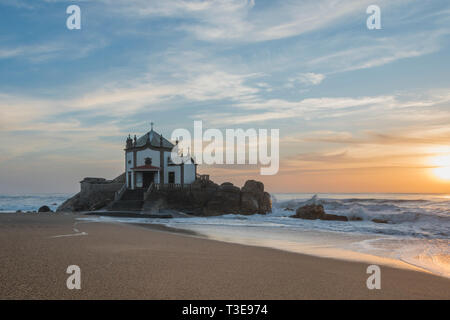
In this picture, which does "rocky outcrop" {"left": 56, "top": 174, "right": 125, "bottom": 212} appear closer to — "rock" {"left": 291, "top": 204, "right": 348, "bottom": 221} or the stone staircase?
the stone staircase

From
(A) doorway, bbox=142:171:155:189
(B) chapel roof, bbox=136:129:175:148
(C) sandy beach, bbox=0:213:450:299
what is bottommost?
(C) sandy beach, bbox=0:213:450:299

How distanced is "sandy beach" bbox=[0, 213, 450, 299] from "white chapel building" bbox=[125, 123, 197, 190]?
31.7 m

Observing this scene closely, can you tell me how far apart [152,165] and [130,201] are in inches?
307

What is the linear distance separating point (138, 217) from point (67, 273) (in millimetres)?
21849

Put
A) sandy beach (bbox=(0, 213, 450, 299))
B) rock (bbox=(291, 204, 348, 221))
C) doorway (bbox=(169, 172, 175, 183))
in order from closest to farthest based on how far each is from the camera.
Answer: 1. sandy beach (bbox=(0, 213, 450, 299))
2. rock (bbox=(291, 204, 348, 221))
3. doorway (bbox=(169, 172, 175, 183))

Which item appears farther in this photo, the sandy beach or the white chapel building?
the white chapel building

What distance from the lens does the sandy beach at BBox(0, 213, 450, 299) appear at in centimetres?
613

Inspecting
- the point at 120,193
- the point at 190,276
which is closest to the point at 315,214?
the point at 120,193

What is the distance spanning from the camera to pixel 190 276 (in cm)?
733

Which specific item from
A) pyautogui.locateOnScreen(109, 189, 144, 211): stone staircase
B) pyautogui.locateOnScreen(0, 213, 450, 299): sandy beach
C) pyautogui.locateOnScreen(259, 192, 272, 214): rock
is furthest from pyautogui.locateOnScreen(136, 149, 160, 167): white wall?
pyautogui.locateOnScreen(0, 213, 450, 299): sandy beach

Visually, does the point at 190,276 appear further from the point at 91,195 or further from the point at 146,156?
the point at 91,195

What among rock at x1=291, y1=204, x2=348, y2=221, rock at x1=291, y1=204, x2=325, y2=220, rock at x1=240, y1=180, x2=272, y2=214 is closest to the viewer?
rock at x1=291, y1=204, x2=348, y2=221

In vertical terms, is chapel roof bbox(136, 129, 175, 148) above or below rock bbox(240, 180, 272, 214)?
above
